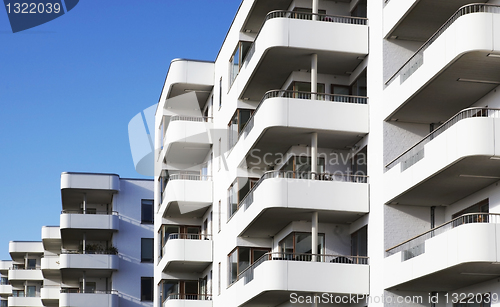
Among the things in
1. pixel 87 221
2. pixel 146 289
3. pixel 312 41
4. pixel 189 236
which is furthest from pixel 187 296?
pixel 312 41

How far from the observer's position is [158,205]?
2019 inches

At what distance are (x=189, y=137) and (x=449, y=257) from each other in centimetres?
2369

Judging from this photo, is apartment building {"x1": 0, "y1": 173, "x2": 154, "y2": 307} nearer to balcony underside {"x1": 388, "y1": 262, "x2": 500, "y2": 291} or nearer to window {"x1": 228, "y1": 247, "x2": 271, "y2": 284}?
window {"x1": 228, "y1": 247, "x2": 271, "y2": 284}

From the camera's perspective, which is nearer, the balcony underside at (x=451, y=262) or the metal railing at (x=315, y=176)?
the balcony underside at (x=451, y=262)

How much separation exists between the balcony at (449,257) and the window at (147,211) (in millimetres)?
38325

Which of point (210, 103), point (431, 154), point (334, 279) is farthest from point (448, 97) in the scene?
point (210, 103)

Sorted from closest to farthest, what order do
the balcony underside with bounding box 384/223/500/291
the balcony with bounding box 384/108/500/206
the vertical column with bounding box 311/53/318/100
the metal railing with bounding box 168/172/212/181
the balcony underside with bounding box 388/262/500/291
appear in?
the balcony underside with bounding box 384/223/500/291 < the balcony with bounding box 384/108/500/206 < the balcony underside with bounding box 388/262/500/291 < the vertical column with bounding box 311/53/318/100 < the metal railing with bounding box 168/172/212/181

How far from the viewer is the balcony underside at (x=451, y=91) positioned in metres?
23.2

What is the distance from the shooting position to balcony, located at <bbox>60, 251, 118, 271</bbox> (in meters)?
59.6

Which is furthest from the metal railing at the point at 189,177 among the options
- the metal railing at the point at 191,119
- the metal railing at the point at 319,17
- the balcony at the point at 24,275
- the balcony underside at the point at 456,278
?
the balcony at the point at 24,275

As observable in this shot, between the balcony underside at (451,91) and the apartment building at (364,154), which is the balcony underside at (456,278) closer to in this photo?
the apartment building at (364,154)

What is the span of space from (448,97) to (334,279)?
24.8 feet

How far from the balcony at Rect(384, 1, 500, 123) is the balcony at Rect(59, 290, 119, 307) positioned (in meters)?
36.5

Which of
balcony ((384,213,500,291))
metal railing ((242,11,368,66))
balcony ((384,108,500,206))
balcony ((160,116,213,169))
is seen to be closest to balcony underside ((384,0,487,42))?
metal railing ((242,11,368,66))
